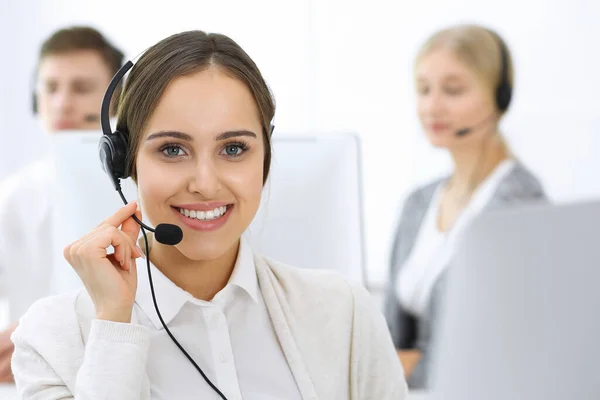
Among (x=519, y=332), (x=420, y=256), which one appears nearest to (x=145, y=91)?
(x=519, y=332)

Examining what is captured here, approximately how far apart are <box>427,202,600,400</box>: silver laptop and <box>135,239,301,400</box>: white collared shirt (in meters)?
0.49

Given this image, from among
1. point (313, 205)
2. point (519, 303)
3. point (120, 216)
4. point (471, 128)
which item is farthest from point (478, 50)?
point (519, 303)

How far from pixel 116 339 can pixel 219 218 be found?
0.70 ft

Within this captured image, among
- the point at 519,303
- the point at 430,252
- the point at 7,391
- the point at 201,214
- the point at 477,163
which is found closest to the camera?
the point at 519,303

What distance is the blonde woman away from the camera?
273 cm

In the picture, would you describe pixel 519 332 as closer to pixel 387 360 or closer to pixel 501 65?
pixel 387 360

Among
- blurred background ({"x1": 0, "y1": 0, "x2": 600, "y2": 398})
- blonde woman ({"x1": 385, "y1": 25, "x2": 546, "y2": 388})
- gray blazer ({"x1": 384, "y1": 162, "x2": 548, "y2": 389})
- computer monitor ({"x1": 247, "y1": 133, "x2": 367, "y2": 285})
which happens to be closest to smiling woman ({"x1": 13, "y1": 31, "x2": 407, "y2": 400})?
computer monitor ({"x1": 247, "y1": 133, "x2": 367, "y2": 285})

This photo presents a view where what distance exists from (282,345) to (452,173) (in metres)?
2.03

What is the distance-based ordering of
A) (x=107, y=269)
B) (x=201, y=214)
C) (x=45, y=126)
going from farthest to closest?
(x=45, y=126), (x=201, y=214), (x=107, y=269)

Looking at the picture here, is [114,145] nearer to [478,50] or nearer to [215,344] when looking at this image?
[215,344]

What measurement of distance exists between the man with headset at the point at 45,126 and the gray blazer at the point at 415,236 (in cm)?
111

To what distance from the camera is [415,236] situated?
2.87 meters

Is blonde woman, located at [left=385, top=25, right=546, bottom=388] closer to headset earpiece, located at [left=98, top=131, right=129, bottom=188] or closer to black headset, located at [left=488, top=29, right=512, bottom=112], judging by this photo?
black headset, located at [left=488, top=29, right=512, bottom=112]

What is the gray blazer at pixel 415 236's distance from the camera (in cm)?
267
